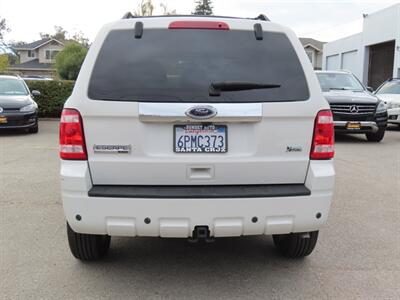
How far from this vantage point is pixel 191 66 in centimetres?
354

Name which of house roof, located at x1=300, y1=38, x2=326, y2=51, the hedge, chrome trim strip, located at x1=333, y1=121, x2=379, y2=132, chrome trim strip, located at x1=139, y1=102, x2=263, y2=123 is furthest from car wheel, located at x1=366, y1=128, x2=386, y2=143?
house roof, located at x1=300, y1=38, x2=326, y2=51

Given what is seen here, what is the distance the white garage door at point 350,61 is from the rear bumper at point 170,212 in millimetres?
32259

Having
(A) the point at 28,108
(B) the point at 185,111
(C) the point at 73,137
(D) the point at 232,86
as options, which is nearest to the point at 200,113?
(B) the point at 185,111

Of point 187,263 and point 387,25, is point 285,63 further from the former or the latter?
point 387,25

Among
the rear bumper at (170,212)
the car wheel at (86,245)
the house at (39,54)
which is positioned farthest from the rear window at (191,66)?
the house at (39,54)

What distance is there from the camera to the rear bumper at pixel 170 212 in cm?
339

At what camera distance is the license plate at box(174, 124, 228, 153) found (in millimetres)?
3475

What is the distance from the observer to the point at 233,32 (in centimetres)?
366

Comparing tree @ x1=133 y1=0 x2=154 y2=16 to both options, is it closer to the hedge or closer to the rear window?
the hedge

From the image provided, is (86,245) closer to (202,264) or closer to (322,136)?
(202,264)

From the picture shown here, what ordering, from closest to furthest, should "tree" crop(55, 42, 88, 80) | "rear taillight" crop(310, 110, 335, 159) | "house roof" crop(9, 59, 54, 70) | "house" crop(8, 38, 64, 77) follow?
1. "rear taillight" crop(310, 110, 335, 159)
2. "tree" crop(55, 42, 88, 80)
3. "house roof" crop(9, 59, 54, 70)
4. "house" crop(8, 38, 64, 77)

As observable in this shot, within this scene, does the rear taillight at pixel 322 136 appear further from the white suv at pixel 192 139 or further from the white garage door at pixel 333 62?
the white garage door at pixel 333 62

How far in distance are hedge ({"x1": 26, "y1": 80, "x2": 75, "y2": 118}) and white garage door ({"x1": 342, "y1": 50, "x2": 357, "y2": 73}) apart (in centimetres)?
2200

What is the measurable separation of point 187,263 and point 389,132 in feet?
42.3
